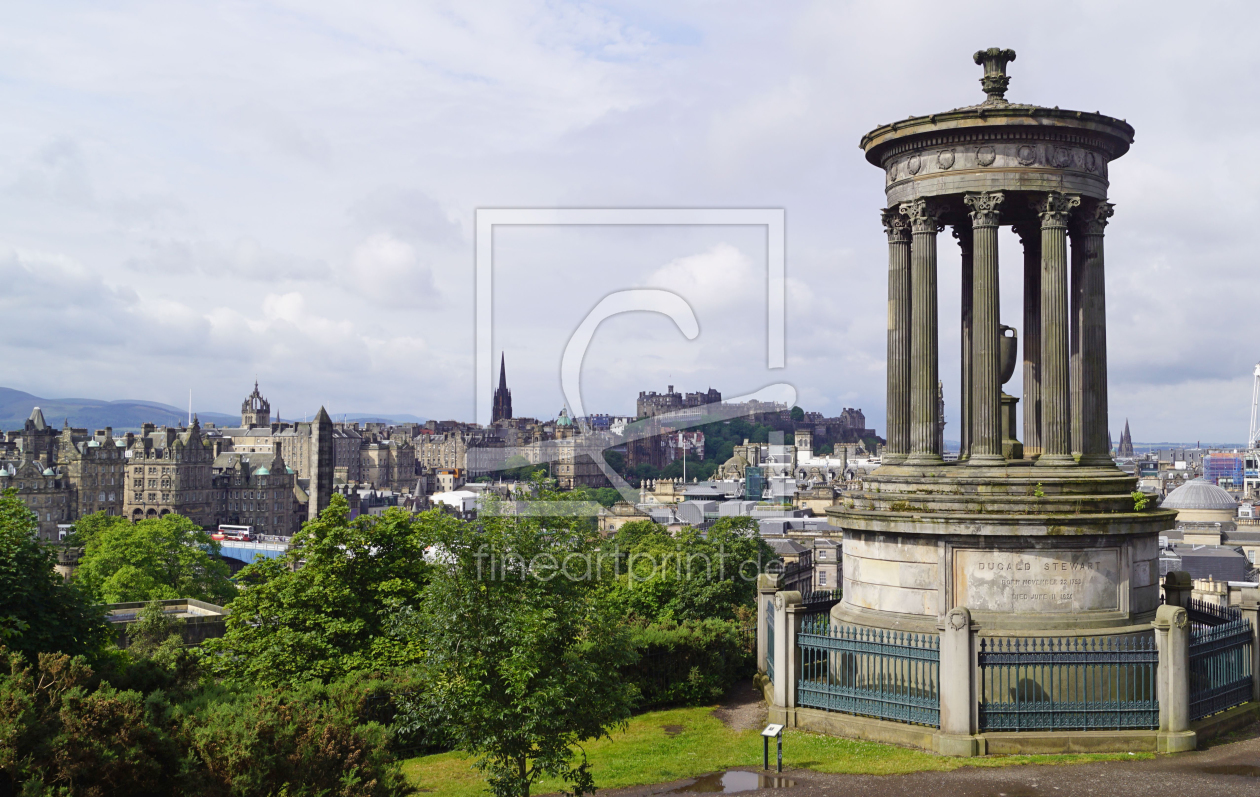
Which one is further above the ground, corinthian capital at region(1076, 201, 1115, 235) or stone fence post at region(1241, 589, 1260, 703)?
corinthian capital at region(1076, 201, 1115, 235)

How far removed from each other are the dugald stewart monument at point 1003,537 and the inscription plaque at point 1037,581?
3cm

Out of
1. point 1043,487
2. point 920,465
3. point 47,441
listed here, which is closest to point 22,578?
point 920,465

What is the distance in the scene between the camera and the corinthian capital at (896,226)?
25.5 m

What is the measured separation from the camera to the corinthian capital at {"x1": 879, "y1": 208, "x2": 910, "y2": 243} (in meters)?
25.5

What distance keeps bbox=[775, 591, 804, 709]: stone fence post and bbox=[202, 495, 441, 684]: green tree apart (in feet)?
41.1

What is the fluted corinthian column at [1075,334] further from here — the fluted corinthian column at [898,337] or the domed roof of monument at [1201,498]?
the domed roof of monument at [1201,498]

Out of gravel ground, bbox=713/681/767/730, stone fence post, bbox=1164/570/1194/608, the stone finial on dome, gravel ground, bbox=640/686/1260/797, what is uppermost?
the stone finial on dome

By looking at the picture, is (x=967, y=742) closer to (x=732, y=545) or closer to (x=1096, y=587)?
(x=1096, y=587)

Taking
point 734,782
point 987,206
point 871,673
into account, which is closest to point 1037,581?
point 871,673

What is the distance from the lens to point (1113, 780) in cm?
1792

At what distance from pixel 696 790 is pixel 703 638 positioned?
987cm

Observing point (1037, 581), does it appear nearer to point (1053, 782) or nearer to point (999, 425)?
point (999, 425)

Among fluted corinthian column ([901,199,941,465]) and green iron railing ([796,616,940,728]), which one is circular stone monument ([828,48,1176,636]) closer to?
fluted corinthian column ([901,199,941,465])

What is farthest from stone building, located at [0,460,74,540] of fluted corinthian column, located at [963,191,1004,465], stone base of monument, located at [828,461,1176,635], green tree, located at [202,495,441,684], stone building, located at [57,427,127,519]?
fluted corinthian column, located at [963,191,1004,465]
